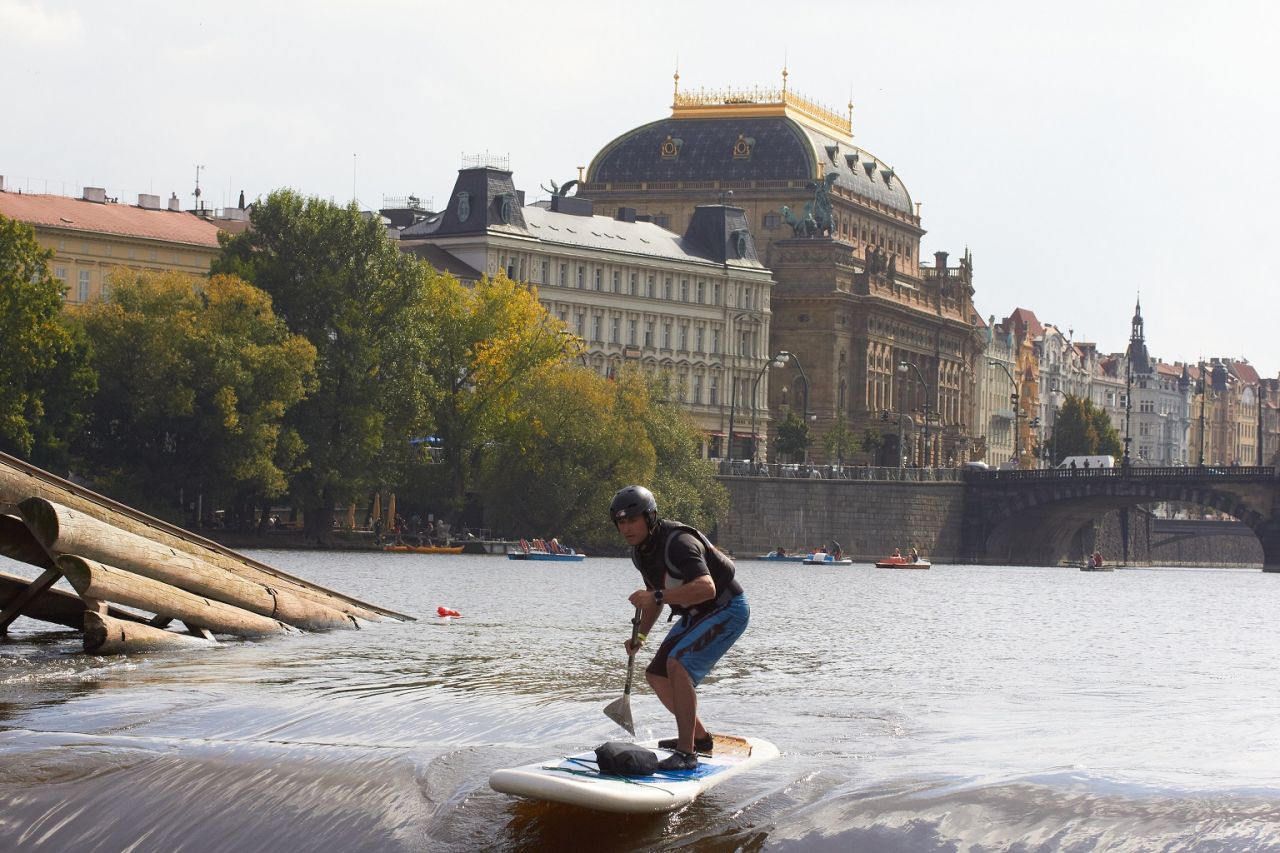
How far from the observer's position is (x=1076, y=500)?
14850 cm

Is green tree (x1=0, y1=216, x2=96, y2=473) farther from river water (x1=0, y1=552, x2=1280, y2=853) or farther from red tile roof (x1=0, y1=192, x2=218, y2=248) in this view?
river water (x1=0, y1=552, x2=1280, y2=853)

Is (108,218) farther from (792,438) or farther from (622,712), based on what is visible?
(622,712)

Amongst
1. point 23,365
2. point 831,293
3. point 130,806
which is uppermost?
point 831,293

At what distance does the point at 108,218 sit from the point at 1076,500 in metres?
61.7

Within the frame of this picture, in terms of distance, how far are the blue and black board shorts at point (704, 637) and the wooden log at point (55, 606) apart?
593 inches

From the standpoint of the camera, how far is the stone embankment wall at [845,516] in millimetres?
139000

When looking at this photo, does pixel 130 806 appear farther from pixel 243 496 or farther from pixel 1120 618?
pixel 243 496

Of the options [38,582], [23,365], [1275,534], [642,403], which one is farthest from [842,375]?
[38,582]

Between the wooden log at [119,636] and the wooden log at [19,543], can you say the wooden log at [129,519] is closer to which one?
the wooden log at [19,543]

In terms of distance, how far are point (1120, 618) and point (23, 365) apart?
1590 inches

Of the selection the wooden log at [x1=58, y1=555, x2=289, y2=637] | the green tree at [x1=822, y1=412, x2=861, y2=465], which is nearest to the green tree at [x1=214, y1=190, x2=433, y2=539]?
the wooden log at [x1=58, y1=555, x2=289, y2=637]

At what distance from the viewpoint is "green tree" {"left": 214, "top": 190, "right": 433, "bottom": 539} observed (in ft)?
323

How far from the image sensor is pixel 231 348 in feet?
298

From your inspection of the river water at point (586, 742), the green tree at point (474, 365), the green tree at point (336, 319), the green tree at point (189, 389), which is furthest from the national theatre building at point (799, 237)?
the river water at point (586, 742)
